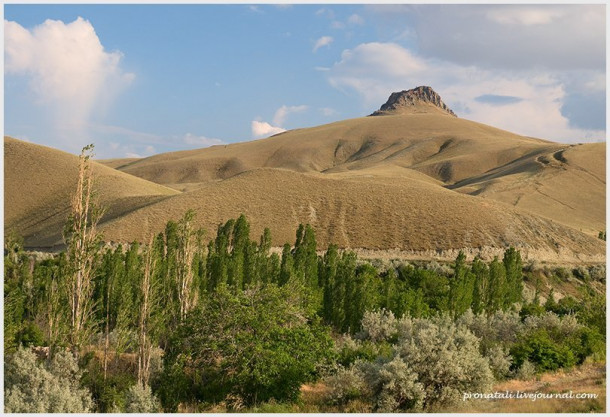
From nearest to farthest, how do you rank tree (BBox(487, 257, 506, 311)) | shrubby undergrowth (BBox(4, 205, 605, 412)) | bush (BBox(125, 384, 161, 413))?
shrubby undergrowth (BBox(4, 205, 605, 412)) → bush (BBox(125, 384, 161, 413)) → tree (BBox(487, 257, 506, 311))

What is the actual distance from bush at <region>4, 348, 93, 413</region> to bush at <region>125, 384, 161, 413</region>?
1.24 m

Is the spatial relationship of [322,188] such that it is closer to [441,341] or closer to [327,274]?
[327,274]

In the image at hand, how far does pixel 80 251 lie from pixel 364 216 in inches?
2848

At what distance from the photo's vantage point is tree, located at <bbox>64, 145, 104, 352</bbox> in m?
21.2

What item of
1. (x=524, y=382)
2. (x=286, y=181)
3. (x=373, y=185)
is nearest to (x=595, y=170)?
(x=373, y=185)

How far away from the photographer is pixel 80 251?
2172cm

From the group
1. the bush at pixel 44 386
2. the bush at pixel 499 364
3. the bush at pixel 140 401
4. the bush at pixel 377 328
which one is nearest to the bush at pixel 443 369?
the bush at pixel 499 364

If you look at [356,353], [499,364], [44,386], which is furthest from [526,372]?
[44,386]

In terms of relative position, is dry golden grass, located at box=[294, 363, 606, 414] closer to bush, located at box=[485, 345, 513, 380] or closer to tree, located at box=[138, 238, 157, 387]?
bush, located at box=[485, 345, 513, 380]

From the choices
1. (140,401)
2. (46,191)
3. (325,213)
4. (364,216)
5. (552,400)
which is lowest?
(140,401)

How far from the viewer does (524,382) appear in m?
21.8

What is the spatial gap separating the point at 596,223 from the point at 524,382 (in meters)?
123

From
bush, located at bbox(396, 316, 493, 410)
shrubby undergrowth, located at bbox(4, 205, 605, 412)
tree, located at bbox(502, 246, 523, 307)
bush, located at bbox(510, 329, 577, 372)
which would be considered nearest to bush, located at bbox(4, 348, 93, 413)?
shrubby undergrowth, located at bbox(4, 205, 605, 412)

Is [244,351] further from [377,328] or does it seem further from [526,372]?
[377,328]
